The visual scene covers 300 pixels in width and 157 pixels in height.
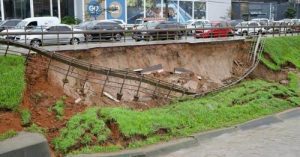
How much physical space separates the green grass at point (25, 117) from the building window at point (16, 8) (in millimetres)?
34100

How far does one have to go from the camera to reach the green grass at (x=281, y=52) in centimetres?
2573

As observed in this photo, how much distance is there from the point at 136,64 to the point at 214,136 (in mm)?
8884

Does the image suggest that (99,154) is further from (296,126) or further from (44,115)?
(296,126)

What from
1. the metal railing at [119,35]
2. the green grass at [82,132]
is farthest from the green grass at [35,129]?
the metal railing at [119,35]

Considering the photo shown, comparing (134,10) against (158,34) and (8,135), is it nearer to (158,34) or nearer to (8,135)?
(158,34)

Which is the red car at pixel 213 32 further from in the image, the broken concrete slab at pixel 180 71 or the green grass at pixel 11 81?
the green grass at pixel 11 81

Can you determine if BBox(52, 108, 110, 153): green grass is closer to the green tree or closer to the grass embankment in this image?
the grass embankment

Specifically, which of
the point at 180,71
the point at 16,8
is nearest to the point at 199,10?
the point at 16,8

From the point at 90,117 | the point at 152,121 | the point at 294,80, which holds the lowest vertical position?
the point at 294,80

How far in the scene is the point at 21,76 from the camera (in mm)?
12500

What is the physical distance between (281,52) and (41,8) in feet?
88.7

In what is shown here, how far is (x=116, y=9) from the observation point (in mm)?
49406

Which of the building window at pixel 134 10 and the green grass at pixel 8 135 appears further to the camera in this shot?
the building window at pixel 134 10

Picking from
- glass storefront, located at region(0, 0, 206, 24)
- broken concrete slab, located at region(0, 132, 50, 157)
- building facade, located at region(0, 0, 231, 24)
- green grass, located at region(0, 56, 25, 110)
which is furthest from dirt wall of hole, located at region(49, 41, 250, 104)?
building facade, located at region(0, 0, 231, 24)
